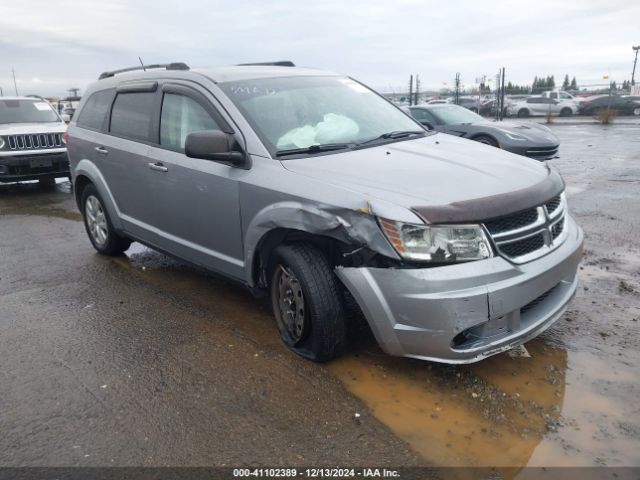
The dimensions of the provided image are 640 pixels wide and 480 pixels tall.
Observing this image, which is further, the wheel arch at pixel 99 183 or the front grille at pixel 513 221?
the wheel arch at pixel 99 183

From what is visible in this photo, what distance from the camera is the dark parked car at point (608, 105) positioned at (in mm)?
29812

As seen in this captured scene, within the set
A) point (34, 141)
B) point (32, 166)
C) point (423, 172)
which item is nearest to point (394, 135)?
point (423, 172)

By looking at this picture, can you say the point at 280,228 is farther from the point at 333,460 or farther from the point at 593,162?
the point at 593,162

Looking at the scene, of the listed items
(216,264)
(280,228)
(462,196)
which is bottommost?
(216,264)

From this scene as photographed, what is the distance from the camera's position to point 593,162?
12.3 meters

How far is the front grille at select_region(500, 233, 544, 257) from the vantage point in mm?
3005

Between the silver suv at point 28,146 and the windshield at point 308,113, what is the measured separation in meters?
7.59

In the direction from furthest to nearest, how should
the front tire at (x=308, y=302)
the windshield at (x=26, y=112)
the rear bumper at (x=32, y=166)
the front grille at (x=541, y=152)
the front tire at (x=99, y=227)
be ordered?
the windshield at (x=26, y=112) < the front grille at (x=541, y=152) < the rear bumper at (x=32, y=166) < the front tire at (x=99, y=227) < the front tire at (x=308, y=302)

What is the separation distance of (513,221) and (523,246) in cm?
16

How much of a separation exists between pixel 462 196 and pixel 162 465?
6.76ft

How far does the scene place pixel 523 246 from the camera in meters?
3.09

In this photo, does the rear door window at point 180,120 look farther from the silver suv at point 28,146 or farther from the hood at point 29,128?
the hood at point 29,128

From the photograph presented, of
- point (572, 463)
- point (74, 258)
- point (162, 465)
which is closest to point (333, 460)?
point (162, 465)

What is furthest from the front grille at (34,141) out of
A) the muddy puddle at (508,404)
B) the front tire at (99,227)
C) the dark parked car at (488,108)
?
the dark parked car at (488,108)
